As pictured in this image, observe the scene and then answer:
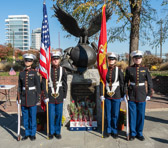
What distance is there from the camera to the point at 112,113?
12.9ft

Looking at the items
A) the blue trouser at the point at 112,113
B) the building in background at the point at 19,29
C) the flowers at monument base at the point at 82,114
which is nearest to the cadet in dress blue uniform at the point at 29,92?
the flowers at monument base at the point at 82,114

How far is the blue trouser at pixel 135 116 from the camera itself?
3.77 m

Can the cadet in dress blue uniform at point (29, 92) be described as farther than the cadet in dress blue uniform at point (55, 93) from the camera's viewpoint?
No

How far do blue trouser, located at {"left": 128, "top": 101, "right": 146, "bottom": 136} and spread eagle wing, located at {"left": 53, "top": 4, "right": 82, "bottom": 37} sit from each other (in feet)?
8.44

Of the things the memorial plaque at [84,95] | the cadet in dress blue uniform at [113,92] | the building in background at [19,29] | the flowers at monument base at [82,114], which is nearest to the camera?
the cadet in dress blue uniform at [113,92]

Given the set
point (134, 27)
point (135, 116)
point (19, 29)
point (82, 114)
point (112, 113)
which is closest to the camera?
point (135, 116)

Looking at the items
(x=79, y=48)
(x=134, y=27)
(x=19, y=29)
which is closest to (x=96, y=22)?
(x=79, y=48)

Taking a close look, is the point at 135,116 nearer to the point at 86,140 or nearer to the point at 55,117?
the point at 86,140

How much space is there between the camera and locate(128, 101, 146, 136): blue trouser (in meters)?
3.77

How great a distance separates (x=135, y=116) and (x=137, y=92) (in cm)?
55

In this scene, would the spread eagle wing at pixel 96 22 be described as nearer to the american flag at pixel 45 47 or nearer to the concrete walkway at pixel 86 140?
the american flag at pixel 45 47

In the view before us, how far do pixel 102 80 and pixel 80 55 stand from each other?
1.07 metres

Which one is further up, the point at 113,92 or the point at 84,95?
the point at 113,92

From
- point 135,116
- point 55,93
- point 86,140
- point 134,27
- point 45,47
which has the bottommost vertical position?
point 86,140
